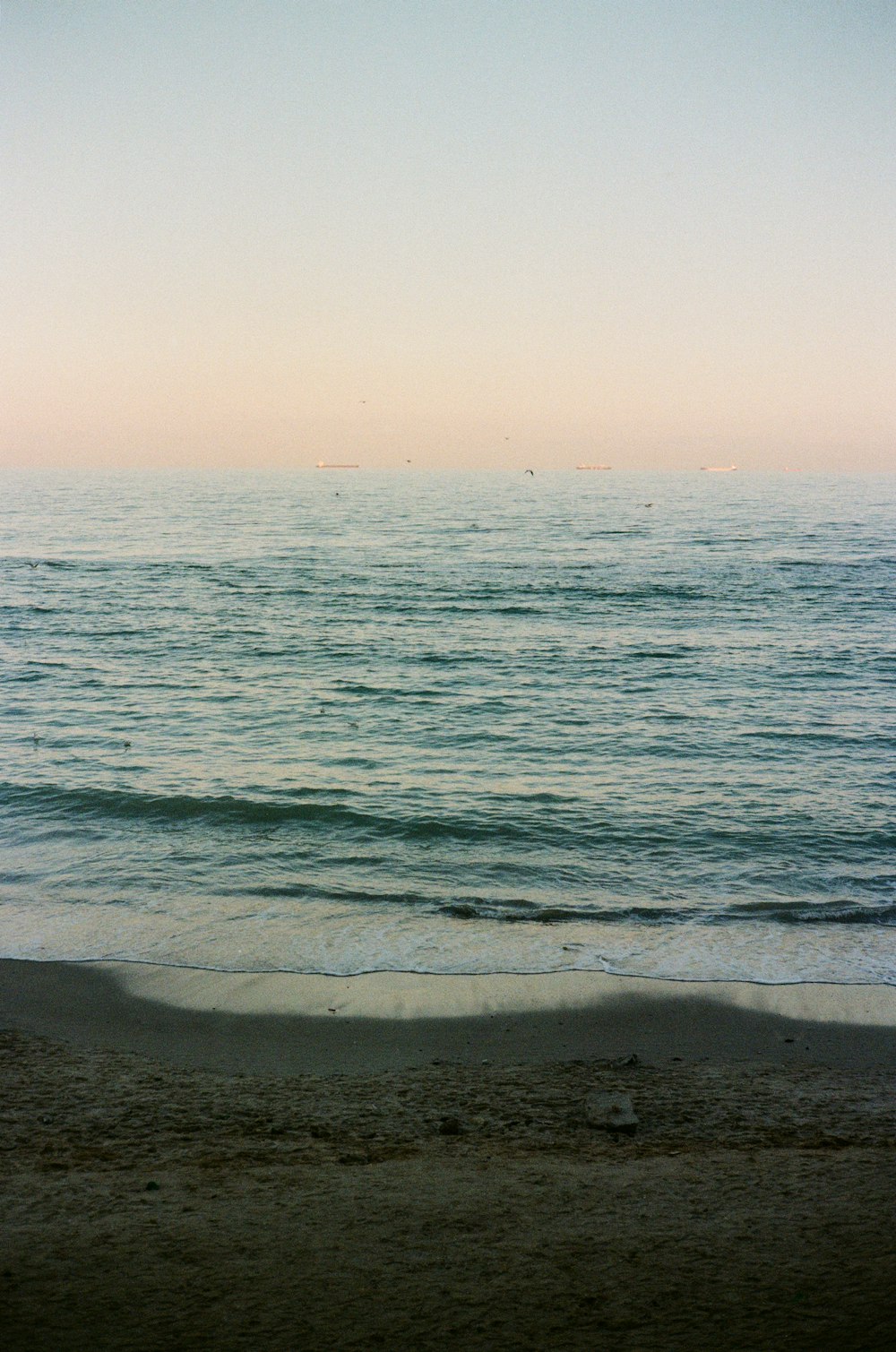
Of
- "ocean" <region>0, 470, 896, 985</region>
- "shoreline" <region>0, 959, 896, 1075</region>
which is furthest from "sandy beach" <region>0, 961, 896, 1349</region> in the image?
"ocean" <region>0, 470, 896, 985</region>

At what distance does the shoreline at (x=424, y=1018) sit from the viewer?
834cm

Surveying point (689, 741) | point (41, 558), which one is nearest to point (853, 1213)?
point (689, 741)

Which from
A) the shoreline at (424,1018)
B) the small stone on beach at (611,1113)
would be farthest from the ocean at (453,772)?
the small stone on beach at (611,1113)

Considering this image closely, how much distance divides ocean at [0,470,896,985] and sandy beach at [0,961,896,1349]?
1163 millimetres

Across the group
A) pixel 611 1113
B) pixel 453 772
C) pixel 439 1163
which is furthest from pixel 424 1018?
pixel 453 772

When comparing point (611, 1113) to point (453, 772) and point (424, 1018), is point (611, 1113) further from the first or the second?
point (453, 772)

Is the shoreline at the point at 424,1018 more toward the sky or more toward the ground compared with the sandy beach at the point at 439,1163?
more toward the ground

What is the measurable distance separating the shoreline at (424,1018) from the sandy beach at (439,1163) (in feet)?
0.11

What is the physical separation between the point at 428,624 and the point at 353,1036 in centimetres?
2465

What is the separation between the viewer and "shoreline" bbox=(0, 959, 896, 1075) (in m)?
8.34

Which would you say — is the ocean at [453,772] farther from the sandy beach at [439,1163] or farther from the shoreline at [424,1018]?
the sandy beach at [439,1163]

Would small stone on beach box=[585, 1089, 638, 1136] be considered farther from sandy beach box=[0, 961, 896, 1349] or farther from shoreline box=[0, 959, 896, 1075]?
shoreline box=[0, 959, 896, 1075]

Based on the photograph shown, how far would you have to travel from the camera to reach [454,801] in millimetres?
15906

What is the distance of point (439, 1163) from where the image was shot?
6266mm
